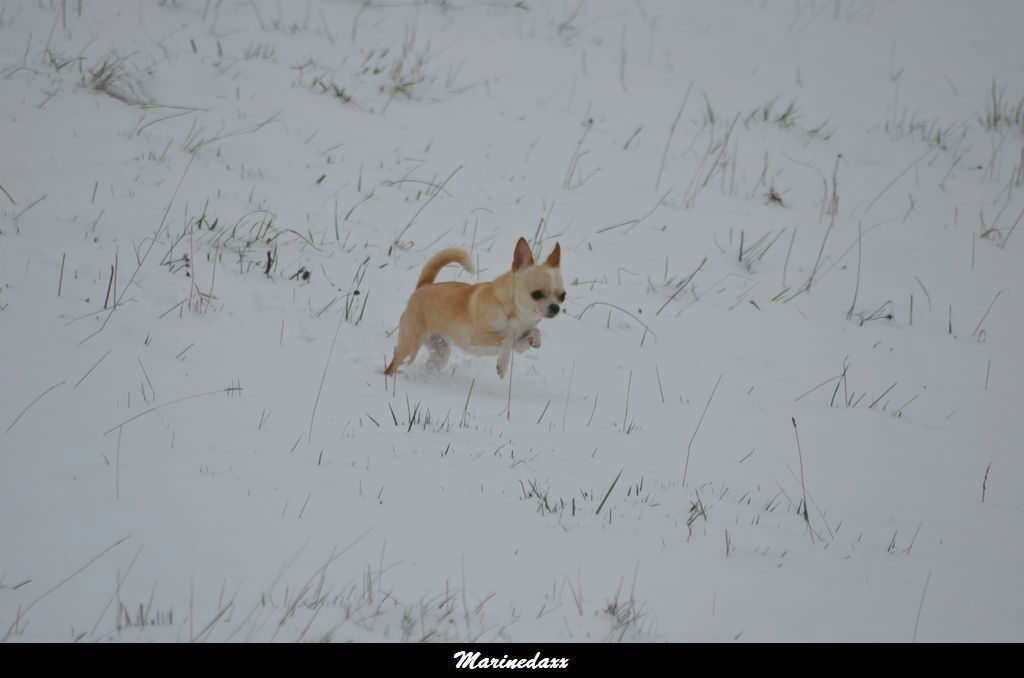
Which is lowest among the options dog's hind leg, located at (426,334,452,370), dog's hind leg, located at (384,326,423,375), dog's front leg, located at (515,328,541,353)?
dog's hind leg, located at (426,334,452,370)

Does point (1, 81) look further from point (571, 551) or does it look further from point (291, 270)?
point (571, 551)

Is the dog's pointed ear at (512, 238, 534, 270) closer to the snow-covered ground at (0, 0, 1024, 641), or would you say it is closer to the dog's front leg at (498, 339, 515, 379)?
the dog's front leg at (498, 339, 515, 379)

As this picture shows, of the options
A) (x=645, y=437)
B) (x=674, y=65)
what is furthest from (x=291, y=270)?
(x=674, y=65)

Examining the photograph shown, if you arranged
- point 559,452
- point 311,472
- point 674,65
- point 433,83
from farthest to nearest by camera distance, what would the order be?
point 674,65 → point 433,83 → point 559,452 → point 311,472

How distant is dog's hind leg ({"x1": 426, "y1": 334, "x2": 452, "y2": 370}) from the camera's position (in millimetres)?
6129

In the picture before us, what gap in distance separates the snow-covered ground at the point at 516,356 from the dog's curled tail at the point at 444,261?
559 millimetres

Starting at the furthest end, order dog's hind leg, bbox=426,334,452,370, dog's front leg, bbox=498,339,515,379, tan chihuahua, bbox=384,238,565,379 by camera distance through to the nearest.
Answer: dog's hind leg, bbox=426,334,452,370
dog's front leg, bbox=498,339,515,379
tan chihuahua, bbox=384,238,565,379

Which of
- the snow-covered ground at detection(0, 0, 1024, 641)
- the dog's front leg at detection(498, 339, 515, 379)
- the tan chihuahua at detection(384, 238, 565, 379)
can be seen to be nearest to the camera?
the snow-covered ground at detection(0, 0, 1024, 641)

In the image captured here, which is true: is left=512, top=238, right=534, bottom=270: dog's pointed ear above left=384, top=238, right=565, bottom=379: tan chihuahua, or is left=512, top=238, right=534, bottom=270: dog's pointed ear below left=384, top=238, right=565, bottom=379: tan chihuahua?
above

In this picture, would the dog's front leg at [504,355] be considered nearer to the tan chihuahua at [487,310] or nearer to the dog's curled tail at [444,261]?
the tan chihuahua at [487,310]

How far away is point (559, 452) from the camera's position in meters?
4.58

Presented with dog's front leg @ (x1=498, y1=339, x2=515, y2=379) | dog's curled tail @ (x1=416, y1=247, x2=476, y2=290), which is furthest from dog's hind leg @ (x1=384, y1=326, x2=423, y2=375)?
dog's front leg @ (x1=498, y1=339, x2=515, y2=379)

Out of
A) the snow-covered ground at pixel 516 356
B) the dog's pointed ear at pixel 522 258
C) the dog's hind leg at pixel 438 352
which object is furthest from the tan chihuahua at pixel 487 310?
the snow-covered ground at pixel 516 356

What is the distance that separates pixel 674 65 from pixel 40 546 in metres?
10.1
